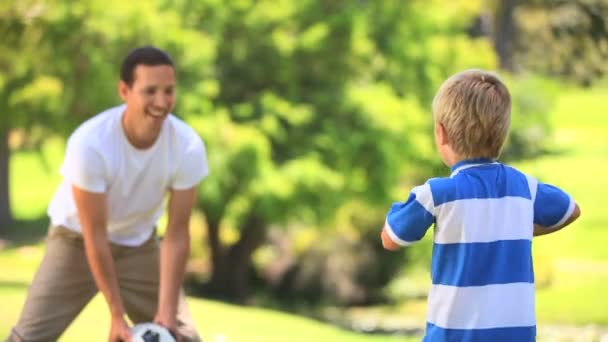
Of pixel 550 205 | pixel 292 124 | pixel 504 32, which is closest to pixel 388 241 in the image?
pixel 550 205

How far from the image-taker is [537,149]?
27.6 m

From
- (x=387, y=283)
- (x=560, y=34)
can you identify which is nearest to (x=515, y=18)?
(x=387, y=283)

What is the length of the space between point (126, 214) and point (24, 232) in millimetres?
17959

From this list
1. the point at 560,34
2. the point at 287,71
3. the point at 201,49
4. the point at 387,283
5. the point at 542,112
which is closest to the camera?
the point at 560,34

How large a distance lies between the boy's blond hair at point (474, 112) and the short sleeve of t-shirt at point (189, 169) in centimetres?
174

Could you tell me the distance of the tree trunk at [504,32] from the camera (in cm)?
2870

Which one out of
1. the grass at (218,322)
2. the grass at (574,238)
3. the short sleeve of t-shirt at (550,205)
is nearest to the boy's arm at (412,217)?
the short sleeve of t-shirt at (550,205)

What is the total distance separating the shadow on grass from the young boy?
18937mm

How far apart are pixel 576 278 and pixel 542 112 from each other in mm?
4487

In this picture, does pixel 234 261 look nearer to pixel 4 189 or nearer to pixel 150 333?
pixel 4 189

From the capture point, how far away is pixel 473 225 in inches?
135

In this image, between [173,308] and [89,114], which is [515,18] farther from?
[173,308]

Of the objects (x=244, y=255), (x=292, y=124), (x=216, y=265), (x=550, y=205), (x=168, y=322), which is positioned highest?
(x=292, y=124)

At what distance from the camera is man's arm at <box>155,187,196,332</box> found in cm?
493
